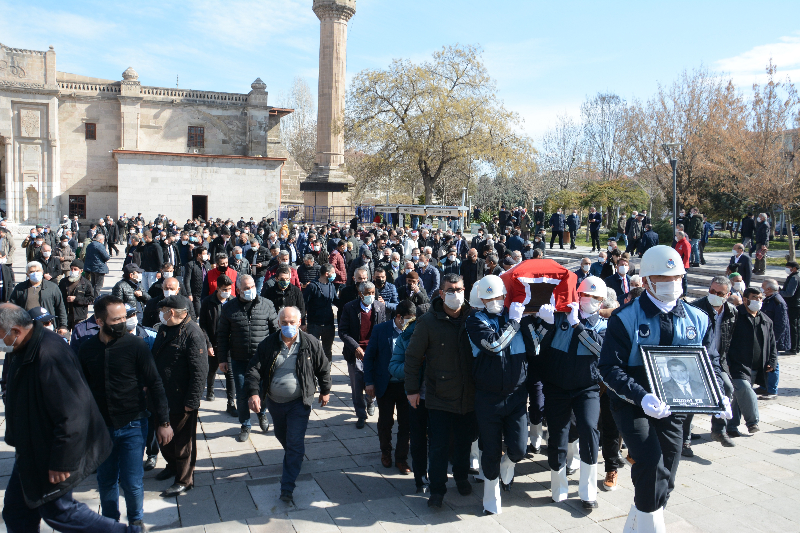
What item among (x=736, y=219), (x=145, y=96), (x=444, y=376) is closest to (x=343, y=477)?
(x=444, y=376)

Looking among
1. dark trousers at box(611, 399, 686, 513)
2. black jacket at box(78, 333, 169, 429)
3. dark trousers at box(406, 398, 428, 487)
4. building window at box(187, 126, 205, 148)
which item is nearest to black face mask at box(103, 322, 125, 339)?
black jacket at box(78, 333, 169, 429)

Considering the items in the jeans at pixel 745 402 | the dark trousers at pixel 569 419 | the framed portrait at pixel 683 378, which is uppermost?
the framed portrait at pixel 683 378

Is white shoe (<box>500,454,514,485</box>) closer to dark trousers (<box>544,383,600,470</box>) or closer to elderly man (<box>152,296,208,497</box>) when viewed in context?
dark trousers (<box>544,383,600,470</box>)

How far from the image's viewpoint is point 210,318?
24.7 feet

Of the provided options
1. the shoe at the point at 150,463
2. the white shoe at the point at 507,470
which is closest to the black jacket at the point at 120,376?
the shoe at the point at 150,463

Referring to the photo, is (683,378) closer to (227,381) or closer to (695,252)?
(227,381)

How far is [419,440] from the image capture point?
5434 millimetres

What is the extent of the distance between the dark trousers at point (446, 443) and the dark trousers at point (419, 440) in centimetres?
27

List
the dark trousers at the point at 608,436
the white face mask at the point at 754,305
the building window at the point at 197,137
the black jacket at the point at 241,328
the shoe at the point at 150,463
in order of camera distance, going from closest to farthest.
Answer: the dark trousers at the point at 608,436
the shoe at the point at 150,463
the black jacket at the point at 241,328
the white face mask at the point at 754,305
the building window at the point at 197,137

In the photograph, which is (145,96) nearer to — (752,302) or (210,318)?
(210,318)

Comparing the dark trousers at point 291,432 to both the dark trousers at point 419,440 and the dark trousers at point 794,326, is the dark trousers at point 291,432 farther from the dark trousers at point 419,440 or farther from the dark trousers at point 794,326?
the dark trousers at point 794,326

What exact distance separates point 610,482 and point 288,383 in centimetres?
301

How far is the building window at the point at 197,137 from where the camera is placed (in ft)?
147

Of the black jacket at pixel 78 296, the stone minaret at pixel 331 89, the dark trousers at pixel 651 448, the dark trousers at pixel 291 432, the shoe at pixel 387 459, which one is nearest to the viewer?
the dark trousers at pixel 651 448
